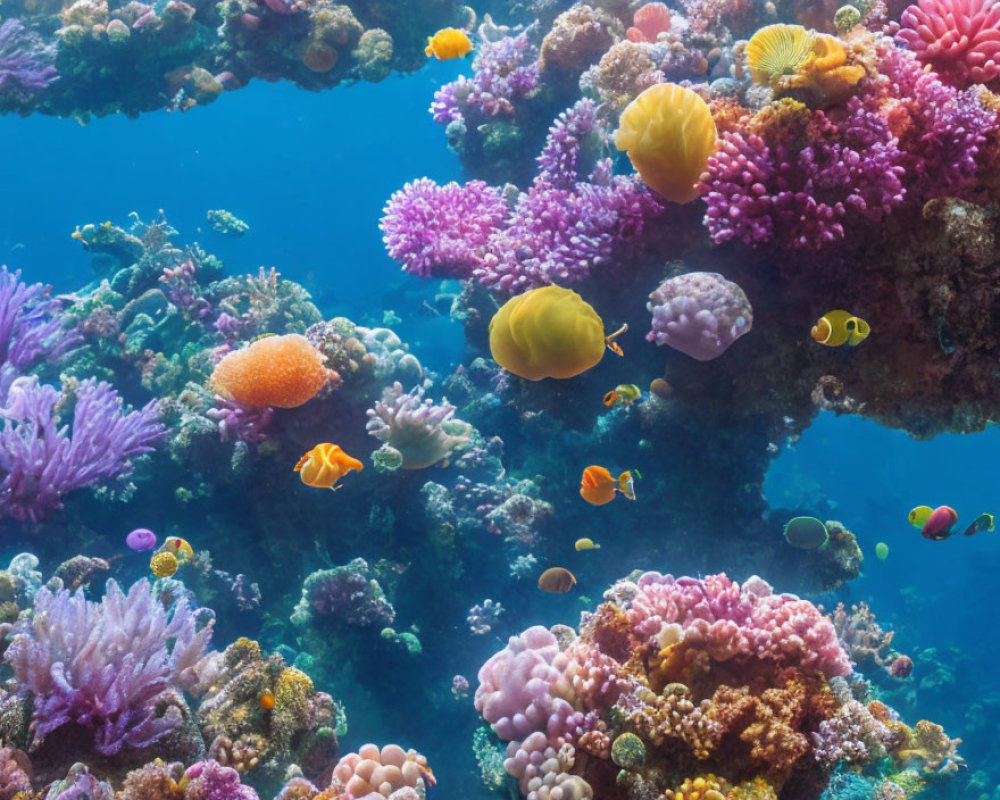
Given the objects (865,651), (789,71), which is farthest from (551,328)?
(865,651)

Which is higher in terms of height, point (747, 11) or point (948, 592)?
point (948, 592)

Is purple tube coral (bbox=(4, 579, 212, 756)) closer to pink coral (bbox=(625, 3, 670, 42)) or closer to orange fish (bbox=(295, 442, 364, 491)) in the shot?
orange fish (bbox=(295, 442, 364, 491))

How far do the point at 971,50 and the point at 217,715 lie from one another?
21.1ft

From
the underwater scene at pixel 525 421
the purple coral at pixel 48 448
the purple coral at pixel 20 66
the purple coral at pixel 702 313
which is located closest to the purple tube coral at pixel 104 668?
the underwater scene at pixel 525 421

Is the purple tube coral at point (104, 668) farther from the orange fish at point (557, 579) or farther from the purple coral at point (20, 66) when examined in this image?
the purple coral at point (20, 66)

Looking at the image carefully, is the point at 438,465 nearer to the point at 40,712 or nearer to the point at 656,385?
the point at 656,385

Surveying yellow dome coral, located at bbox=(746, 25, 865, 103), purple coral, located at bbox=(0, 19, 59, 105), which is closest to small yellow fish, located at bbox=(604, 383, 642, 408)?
yellow dome coral, located at bbox=(746, 25, 865, 103)

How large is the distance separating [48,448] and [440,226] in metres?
4.33

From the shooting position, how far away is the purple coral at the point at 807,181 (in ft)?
13.4

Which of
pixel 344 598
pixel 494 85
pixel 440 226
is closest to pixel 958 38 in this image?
pixel 440 226

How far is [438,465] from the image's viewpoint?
6.80 meters

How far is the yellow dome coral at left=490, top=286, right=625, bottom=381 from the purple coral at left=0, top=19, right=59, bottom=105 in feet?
34.3

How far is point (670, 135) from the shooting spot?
455 centimetres

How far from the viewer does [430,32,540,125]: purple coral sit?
8281mm
